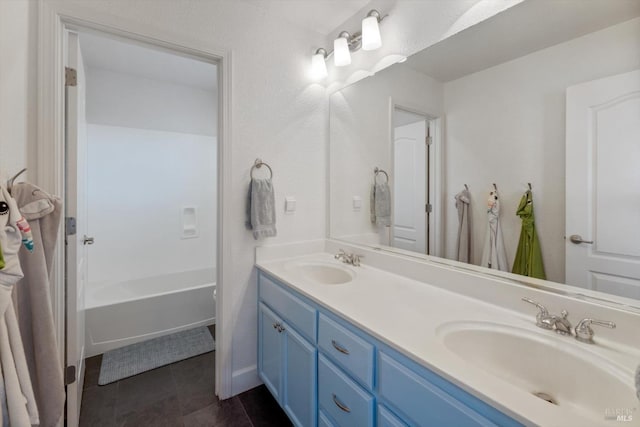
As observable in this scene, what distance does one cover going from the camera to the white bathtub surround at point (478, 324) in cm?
64

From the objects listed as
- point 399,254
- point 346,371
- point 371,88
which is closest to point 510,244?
point 399,254

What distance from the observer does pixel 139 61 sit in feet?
8.23

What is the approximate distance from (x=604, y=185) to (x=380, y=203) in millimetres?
1025

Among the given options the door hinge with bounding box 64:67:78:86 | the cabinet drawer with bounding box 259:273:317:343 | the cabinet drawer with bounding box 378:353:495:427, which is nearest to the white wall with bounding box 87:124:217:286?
the door hinge with bounding box 64:67:78:86

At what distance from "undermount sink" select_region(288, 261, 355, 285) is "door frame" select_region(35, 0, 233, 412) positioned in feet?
1.56

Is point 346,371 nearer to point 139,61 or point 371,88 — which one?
point 371,88

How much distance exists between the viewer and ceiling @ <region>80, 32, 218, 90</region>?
7.35ft

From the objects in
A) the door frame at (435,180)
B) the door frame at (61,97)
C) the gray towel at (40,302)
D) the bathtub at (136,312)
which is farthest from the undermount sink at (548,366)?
the bathtub at (136,312)

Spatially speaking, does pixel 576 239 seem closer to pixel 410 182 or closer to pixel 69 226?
pixel 410 182

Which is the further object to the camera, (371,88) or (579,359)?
(371,88)

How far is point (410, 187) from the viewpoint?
1.58 m

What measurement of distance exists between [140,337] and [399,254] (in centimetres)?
214

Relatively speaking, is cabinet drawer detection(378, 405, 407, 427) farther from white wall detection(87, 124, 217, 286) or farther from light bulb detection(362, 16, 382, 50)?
white wall detection(87, 124, 217, 286)

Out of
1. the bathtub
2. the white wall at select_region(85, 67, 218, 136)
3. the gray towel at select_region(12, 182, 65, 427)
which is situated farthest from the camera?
the white wall at select_region(85, 67, 218, 136)
